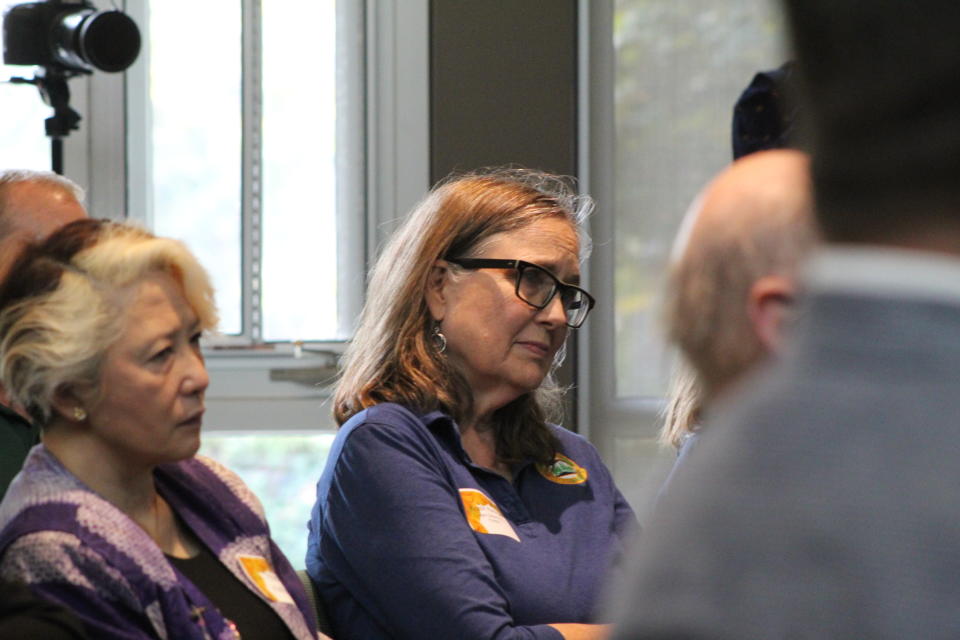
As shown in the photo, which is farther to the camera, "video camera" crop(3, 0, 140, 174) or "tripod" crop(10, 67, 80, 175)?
"tripod" crop(10, 67, 80, 175)

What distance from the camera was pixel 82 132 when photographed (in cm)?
407

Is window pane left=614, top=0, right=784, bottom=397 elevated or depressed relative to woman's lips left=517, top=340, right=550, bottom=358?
elevated

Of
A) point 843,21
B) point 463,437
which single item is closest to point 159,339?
point 463,437

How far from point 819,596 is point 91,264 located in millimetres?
1659

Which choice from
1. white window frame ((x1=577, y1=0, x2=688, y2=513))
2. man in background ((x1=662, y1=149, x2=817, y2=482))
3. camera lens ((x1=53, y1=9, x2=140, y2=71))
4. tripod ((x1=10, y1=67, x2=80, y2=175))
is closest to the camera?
man in background ((x1=662, y1=149, x2=817, y2=482))

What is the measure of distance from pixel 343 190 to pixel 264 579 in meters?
2.37

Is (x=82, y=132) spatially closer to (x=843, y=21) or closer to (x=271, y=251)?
(x=271, y=251)

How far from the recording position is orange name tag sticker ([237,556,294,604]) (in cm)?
200

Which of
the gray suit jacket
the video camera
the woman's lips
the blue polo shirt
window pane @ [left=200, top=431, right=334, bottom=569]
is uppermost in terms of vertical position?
the video camera

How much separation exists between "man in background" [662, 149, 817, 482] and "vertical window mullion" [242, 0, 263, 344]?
320 cm

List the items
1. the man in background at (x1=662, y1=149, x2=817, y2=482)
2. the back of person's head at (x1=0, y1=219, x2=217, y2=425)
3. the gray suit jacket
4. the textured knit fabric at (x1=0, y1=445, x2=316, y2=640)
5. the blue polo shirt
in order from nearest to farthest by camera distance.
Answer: the gray suit jacket < the man in background at (x1=662, y1=149, x2=817, y2=482) < the textured knit fabric at (x1=0, y1=445, x2=316, y2=640) < the back of person's head at (x1=0, y1=219, x2=217, y2=425) < the blue polo shirt

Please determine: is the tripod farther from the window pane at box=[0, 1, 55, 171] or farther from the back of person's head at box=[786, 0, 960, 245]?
the back of person's head at box=[786, 0, 960, 245]

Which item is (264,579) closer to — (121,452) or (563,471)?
(121,452)

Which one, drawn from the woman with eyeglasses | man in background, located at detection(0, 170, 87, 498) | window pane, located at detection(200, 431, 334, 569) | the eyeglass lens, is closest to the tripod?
man in background, located at detection(0, 170, 87, 498)
